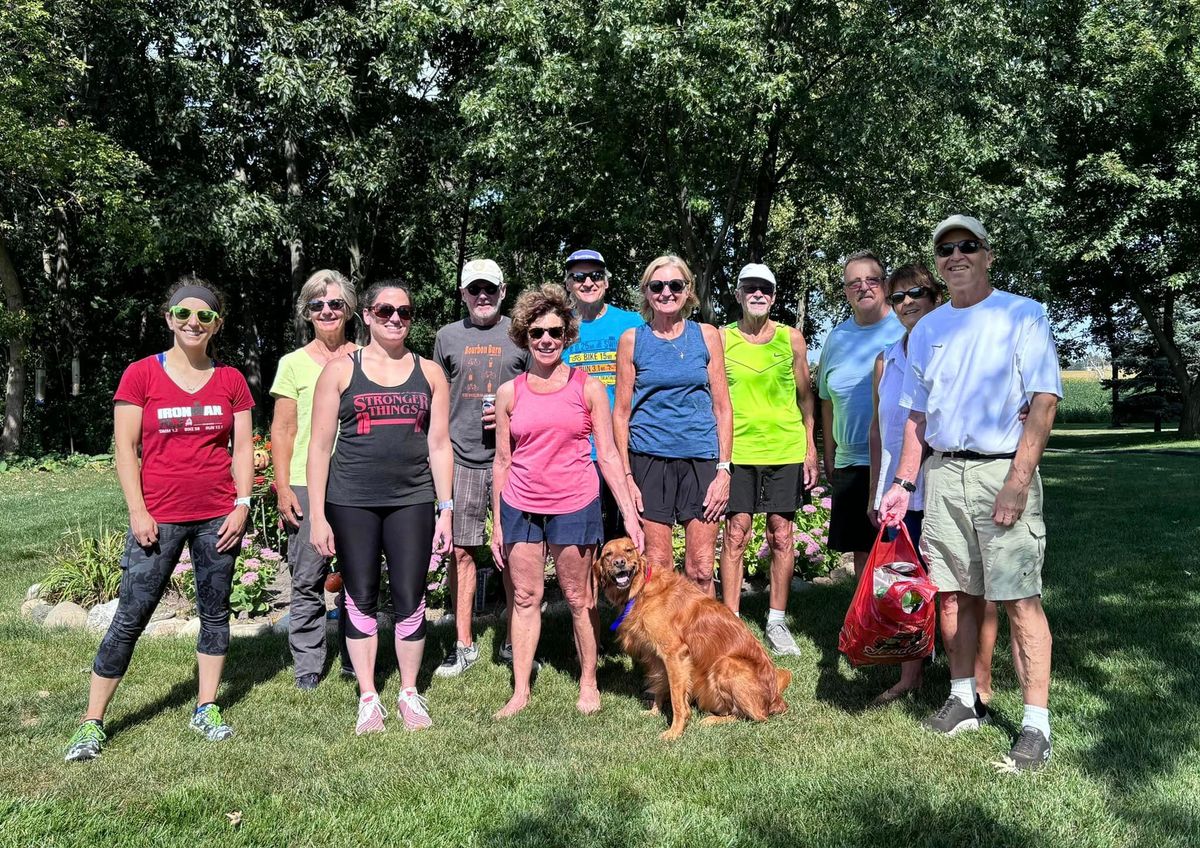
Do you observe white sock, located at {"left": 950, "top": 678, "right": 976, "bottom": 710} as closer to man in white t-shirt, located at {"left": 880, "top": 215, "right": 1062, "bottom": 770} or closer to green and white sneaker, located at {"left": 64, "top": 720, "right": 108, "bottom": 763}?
man in white t-shirt, located at {"left": 880, "top": 215, "right": 1062, "bottom": 770}

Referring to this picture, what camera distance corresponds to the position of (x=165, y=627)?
5688 millimetres

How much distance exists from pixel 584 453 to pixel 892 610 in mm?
→ 1622

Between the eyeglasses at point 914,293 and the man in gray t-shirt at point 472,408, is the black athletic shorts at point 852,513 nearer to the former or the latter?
the eyeglasses at point 914,293

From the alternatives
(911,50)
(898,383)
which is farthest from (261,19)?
(898,383)

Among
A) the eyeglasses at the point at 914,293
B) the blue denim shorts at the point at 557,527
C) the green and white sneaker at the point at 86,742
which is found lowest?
the green and white sneaker at the point at 86,742

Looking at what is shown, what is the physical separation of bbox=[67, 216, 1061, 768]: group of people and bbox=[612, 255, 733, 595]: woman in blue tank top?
0.04 feet

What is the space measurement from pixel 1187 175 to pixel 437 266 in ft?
60.9

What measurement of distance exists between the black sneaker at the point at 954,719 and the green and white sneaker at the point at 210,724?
3.31 m

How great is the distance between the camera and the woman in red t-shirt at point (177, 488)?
147 inches

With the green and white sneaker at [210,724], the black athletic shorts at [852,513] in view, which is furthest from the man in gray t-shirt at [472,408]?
the black athletic shorts at [852,513]

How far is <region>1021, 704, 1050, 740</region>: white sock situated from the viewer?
3.41m

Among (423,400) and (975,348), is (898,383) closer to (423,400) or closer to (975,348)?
(975,348)

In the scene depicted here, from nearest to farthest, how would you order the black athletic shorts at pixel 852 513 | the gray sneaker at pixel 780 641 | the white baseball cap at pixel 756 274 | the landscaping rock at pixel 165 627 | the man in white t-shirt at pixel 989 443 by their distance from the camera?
the man in white t-shirt at pixel 989 443, the black athletic shorts at pixel 852 513, the white baseball cap at pixel 756 274, the gray sneaker at pixel 780 641, the landscaping rock at pixel 165 627

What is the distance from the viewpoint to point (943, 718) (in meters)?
3.77
